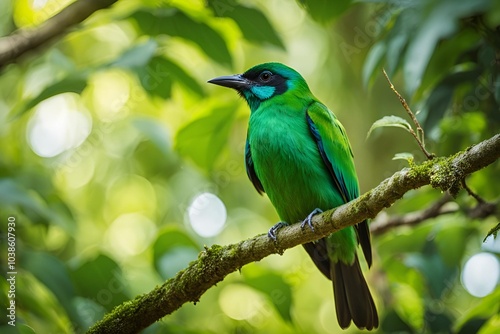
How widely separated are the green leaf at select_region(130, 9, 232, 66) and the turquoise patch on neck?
1038 millimetres

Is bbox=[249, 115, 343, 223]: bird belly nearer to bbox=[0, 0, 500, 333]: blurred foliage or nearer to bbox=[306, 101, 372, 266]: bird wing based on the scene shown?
bbox=[306, 101, 372, 266]: bird wing

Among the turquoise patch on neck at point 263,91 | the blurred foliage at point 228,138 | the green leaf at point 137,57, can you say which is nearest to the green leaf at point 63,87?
the blurred foliage at point 228,138

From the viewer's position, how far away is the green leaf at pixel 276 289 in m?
3.72

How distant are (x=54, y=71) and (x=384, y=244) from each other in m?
3.04

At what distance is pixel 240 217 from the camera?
827 centimetres

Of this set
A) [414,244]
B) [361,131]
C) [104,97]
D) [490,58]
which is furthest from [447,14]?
[104,97]

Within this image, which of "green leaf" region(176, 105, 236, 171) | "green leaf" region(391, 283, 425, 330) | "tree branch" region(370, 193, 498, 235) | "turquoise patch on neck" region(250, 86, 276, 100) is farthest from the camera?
"green leaf" region(391, 283, 425, 330)

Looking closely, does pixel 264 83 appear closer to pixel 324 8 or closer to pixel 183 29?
pixel 183 29

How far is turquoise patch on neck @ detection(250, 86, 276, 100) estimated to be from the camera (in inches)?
185

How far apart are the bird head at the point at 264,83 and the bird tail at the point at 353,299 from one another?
1405mm

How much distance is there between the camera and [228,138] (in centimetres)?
442

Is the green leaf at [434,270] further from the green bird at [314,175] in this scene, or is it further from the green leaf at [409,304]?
the green leaf at [409,304]

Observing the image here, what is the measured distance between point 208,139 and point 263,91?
702 mm

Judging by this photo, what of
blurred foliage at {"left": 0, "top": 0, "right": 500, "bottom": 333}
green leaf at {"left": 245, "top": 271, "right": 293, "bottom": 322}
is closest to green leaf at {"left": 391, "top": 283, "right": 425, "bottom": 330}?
blurred foliage at {"left": 0, "top": 0, "right": 500, "bottom": 333}
